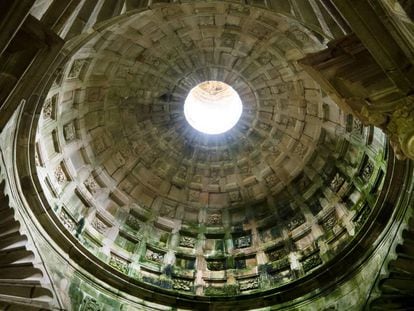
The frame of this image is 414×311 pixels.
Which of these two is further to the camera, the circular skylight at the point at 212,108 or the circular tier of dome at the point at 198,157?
the circular skylight at the point at 212,108

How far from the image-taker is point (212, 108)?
1867cm

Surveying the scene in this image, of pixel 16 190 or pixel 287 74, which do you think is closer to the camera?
pixel 16 190

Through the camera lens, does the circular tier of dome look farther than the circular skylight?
No

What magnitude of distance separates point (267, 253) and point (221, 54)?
6485 millimetres

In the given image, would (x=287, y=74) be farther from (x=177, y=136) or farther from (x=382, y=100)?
(x=382, y=100)

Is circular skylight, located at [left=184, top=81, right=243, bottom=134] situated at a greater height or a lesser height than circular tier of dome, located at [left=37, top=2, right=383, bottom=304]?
greater

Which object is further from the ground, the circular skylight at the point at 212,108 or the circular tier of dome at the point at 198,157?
the circular skylight at the point at 212,108

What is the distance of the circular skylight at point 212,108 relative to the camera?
17109 mm

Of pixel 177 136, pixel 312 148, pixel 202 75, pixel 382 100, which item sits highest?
pixel 202 75

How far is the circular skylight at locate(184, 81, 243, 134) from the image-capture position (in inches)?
674

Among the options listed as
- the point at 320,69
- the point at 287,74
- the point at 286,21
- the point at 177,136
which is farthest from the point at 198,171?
the point at 320,69

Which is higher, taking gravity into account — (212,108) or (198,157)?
(212,108)

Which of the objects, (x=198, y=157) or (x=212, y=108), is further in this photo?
(x=212, y=108)

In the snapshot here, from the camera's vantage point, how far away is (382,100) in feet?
21.7
